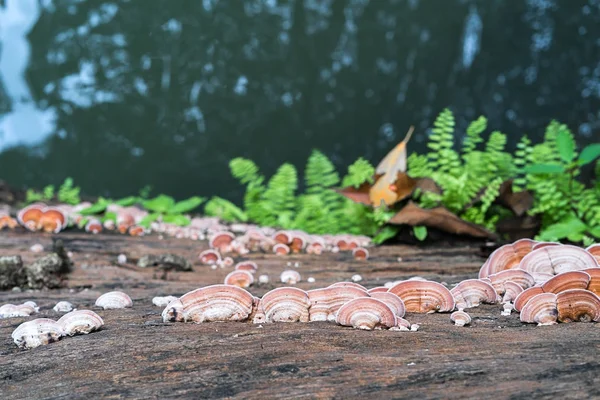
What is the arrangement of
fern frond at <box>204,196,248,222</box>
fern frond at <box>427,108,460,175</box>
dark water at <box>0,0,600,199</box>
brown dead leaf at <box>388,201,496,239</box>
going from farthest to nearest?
dark water at <box>0,0,600,199</box>, fern frond at <box>204,196,248,222</box>, fern frond at <box>427,108,460,175</box>, brown dead leaf at <box>388,201,496,239</box>

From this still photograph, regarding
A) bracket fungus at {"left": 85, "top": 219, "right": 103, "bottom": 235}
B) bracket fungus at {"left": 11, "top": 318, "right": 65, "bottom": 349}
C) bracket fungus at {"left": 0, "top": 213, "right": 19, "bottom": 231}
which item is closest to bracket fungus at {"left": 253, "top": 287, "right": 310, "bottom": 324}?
bracket fungus at {"left": 11, "top": 318, "right": 65, "bottom": 349}

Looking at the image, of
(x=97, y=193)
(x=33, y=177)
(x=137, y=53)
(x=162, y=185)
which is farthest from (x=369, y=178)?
(x=33, y=177)

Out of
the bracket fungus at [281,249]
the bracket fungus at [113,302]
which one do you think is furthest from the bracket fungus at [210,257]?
the bracket fungus at [113,302]

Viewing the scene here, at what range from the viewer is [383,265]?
13.7 feet

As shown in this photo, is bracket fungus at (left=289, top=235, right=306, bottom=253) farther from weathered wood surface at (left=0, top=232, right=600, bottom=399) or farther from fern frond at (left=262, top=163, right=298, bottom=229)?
weathered wood surface at (left=0, top=232, right=600, bottom=399)

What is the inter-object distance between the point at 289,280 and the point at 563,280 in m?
2.00

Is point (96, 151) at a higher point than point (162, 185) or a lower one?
higher

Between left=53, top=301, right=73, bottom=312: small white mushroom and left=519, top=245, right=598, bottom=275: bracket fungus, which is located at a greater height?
left=519, top=245, right=598, bottom=275: bracket fungus

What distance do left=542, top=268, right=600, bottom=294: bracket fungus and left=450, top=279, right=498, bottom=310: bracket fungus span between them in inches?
14.9

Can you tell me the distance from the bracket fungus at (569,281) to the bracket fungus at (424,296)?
1.47ft

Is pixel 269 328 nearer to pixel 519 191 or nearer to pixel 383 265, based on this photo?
pixel 383 265

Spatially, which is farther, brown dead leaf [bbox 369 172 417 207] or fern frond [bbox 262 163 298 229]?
fern frond [bbox 262 163 298 229]

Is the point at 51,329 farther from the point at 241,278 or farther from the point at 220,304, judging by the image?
the point at 241,278

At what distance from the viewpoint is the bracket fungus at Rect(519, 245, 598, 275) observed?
227 centimetres
